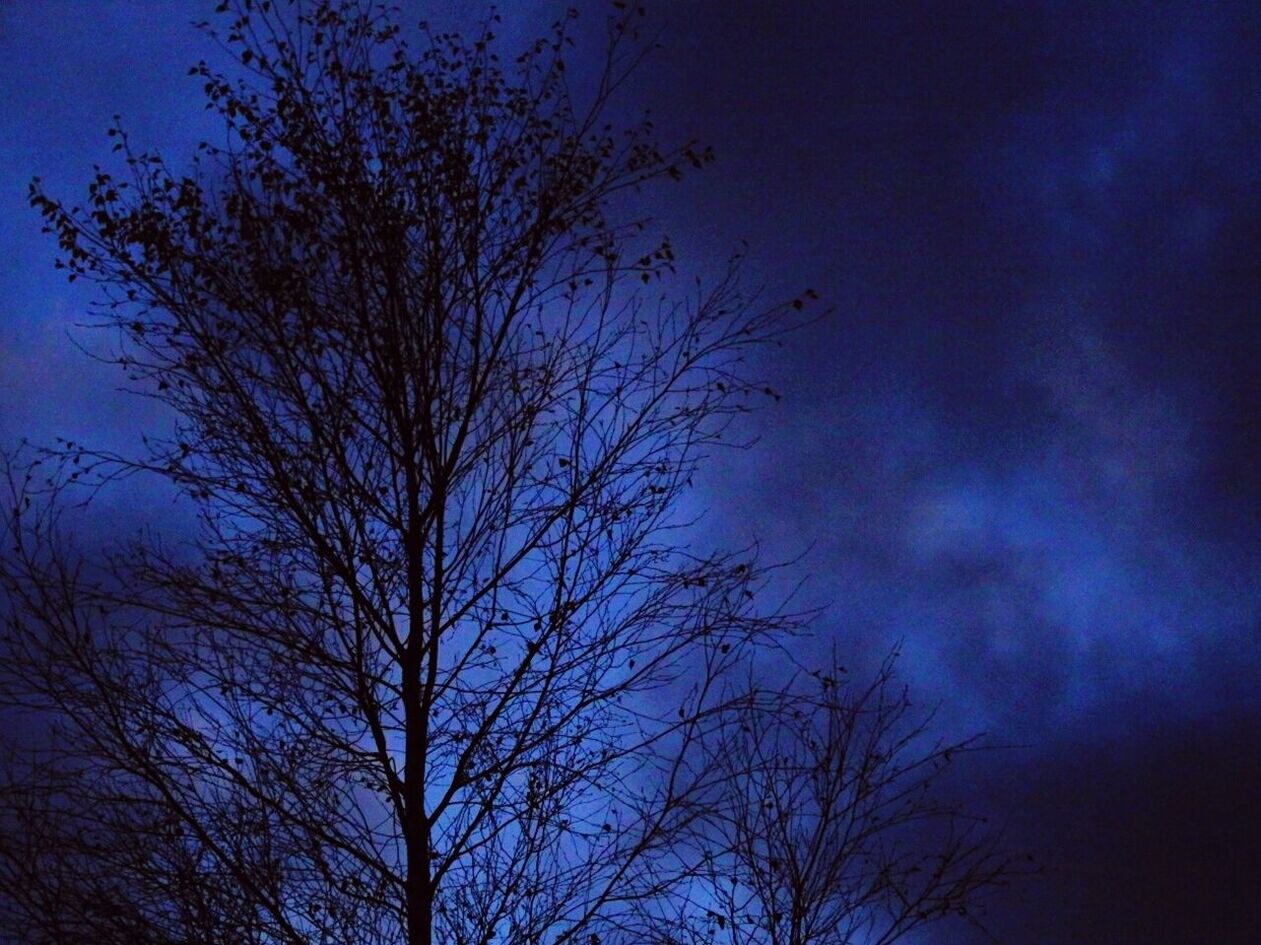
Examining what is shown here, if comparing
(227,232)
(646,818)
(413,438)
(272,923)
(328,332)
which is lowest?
(272,923)

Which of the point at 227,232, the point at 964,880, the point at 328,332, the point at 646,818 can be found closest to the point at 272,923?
the point at 646,818

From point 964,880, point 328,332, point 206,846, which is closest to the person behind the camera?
point 206,846

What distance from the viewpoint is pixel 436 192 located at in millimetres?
8680

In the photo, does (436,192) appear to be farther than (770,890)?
No

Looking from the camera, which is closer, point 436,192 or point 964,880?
point 436,192

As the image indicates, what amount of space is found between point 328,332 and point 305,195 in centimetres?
95

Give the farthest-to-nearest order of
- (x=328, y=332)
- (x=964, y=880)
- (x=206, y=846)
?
(x=964, y=880) → (x=328, y=332) → (x=206, y=846)

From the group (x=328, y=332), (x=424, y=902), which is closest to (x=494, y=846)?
(x=424, y=902)

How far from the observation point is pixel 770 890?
32.3 ft

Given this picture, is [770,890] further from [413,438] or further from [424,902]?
[413,438]

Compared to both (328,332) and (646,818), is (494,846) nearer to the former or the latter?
(646,818)

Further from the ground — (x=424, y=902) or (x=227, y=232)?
(x=227, y=232)

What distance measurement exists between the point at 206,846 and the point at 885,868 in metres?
5.04

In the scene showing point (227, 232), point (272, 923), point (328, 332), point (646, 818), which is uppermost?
point (227, 232)
